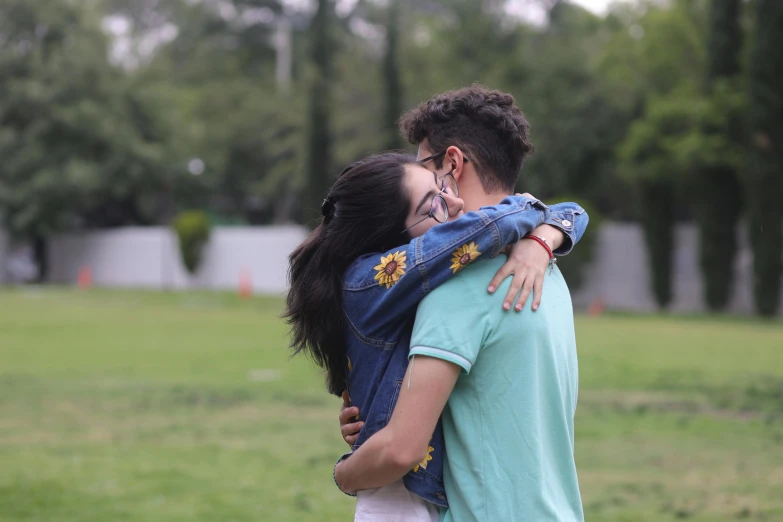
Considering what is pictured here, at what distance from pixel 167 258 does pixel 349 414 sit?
37455 millimetres

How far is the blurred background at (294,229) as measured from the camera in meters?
7.52

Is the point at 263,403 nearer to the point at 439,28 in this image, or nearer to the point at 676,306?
the point at 676,306

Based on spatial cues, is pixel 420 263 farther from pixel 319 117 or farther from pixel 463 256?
pixel 319 117

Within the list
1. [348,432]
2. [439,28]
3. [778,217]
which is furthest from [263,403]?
[439,28]

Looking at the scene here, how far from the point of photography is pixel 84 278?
38906 millimetres

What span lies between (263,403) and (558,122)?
2053cm

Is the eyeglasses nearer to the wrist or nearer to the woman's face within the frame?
the woman's face

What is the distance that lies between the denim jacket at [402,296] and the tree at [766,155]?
77.2 ft

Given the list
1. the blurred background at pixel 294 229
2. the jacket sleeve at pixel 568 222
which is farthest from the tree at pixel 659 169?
the jacket sleeve at pixel 568 222

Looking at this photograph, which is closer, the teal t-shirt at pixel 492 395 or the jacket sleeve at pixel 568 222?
the teal t-shirt at pixel 492 395

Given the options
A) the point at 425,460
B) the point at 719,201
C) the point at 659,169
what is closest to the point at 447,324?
the point at 425,460

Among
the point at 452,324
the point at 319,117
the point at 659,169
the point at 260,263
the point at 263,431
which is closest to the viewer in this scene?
the point at 452,324

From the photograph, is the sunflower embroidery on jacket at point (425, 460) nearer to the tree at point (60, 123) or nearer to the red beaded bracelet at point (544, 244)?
the red beaded bracelet at point (544, 244)

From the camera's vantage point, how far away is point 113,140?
39.7m
